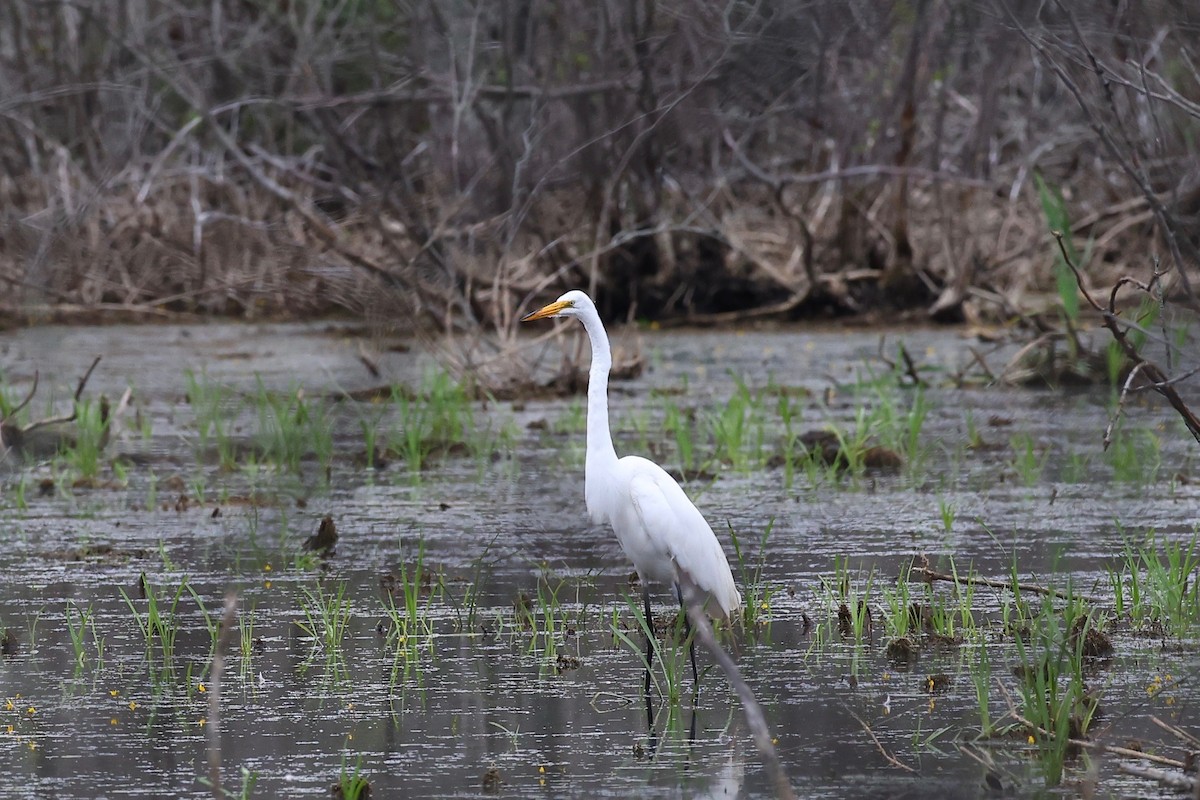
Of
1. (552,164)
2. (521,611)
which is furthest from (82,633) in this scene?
(552,164)

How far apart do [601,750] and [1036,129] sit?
16372 mm

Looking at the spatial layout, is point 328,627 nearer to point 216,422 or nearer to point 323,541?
point 323,541

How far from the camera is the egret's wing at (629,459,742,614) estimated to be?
17.3 feet

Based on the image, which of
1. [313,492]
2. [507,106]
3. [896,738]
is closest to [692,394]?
[507,106]

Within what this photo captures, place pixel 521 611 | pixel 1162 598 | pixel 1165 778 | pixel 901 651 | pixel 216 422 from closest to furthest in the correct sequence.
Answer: pixel 1165 778, pixel 901 651, pixel 1162 598, pixel 521 611, pixel 216 422

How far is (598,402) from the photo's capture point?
5586 millimetres

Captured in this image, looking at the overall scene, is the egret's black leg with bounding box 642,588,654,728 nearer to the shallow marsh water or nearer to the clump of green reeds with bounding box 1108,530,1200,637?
the shallow marsh water

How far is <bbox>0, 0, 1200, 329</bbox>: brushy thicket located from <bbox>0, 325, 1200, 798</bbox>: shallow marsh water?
263 cm

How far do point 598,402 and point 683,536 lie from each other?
57 cm

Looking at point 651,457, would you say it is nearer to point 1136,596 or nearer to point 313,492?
point 313,492

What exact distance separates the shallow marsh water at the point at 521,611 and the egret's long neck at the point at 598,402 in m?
0.48

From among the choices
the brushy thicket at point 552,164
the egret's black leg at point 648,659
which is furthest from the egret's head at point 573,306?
the brushy thicket at point 552,164

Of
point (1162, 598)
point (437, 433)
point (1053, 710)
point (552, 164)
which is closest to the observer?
point (1053, 710)

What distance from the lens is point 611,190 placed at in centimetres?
1422
